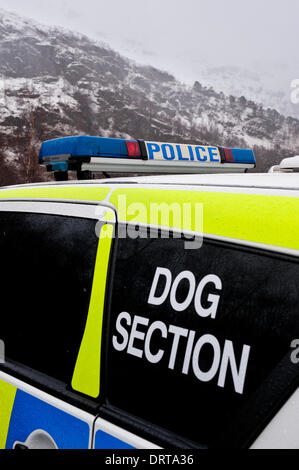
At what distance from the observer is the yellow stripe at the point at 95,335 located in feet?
3.61

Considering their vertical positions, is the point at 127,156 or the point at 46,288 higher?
the point at 127,156

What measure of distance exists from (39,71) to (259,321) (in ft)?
292

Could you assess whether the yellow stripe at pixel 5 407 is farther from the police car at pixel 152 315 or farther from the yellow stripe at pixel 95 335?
the yellow stripe at pixel 95 335

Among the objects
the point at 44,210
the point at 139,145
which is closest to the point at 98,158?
the point at 139,145

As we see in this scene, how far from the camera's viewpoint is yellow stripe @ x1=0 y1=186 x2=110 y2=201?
50.1 inches

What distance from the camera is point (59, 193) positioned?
4.60 ft

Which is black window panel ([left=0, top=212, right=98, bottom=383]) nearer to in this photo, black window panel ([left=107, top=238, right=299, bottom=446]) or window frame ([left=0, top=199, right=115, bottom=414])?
window frame ([left=0, top=199, right=115, bottom=414])

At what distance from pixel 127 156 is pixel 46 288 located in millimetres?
931

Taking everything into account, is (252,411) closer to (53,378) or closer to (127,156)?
(53,378)

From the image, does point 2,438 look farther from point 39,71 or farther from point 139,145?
point 39,71

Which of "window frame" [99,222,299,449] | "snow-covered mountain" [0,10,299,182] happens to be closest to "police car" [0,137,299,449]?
"window frame" [99,222,299,449]

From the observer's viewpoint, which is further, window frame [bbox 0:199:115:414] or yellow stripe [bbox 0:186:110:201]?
yellow stripe [bbox 0:186:110:201]

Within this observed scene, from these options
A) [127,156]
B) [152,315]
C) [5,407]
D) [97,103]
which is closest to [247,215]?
[152,315]

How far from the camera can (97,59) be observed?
100 metres
